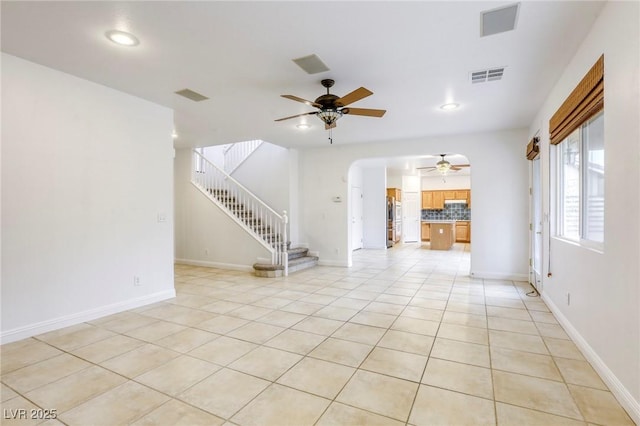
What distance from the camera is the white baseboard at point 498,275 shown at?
18.5ft

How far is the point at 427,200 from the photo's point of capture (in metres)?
13.1

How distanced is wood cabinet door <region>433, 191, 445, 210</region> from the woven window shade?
30.8ft

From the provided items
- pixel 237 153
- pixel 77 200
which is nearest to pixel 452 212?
pixel 237 153

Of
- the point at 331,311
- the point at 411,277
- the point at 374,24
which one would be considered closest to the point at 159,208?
the point at 331,311

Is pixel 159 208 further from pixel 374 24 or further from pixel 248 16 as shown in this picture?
pixel 374 24

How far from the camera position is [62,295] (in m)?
3.40

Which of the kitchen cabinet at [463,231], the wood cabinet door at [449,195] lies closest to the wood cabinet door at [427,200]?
the wood cabinet door at [449,195]

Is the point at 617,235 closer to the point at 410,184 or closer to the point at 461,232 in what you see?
the point at 410,184

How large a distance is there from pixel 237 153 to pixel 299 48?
591 cm

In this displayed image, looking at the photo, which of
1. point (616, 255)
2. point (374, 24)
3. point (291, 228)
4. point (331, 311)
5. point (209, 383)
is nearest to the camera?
point (616, 255)

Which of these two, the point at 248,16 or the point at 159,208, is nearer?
the point at 248,16

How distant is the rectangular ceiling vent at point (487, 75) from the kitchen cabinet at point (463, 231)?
973 cm

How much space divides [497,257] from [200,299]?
5158 millimetres

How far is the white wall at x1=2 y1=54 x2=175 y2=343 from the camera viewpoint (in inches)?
121
